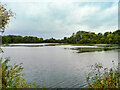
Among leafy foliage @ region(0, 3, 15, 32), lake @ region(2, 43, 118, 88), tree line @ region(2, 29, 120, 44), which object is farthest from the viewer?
tree line @ region(2, 29, 120, 44)

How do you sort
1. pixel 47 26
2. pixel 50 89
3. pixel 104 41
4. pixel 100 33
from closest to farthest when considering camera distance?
pixel 50 89
pixel 47 26
pixel 104 41
pixel 100 33

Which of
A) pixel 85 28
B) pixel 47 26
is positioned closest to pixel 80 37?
pixel 85 28

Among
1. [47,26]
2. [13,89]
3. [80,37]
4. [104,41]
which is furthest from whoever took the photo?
[80,37]

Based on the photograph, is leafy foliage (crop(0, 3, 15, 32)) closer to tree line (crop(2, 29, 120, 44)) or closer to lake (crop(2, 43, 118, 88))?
lake (crop(2, 43, 118, 88))

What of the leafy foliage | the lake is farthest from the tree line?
the leafy foliage

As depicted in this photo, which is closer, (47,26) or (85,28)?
(47,26)

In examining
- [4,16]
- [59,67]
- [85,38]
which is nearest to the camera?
[4,16]

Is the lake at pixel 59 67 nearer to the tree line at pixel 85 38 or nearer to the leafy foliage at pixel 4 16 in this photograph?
the leafy foliage at pixel 4 16

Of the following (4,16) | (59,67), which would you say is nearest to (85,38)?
(59,67)

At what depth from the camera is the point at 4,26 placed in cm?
479

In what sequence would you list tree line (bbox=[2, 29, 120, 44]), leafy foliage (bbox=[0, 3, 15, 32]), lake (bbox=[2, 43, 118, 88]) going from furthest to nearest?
tree line (bbox=[2, 29, 120, 44]) → lake (bbox=[2, 43, 118, 88]) → leafy foliage (bbox=[0, 3, 15, 32])

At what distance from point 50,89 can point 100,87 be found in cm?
247

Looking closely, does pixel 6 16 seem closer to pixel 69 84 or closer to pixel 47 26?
pixel 69 84

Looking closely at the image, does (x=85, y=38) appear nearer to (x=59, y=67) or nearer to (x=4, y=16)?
(x=59, y=67)
